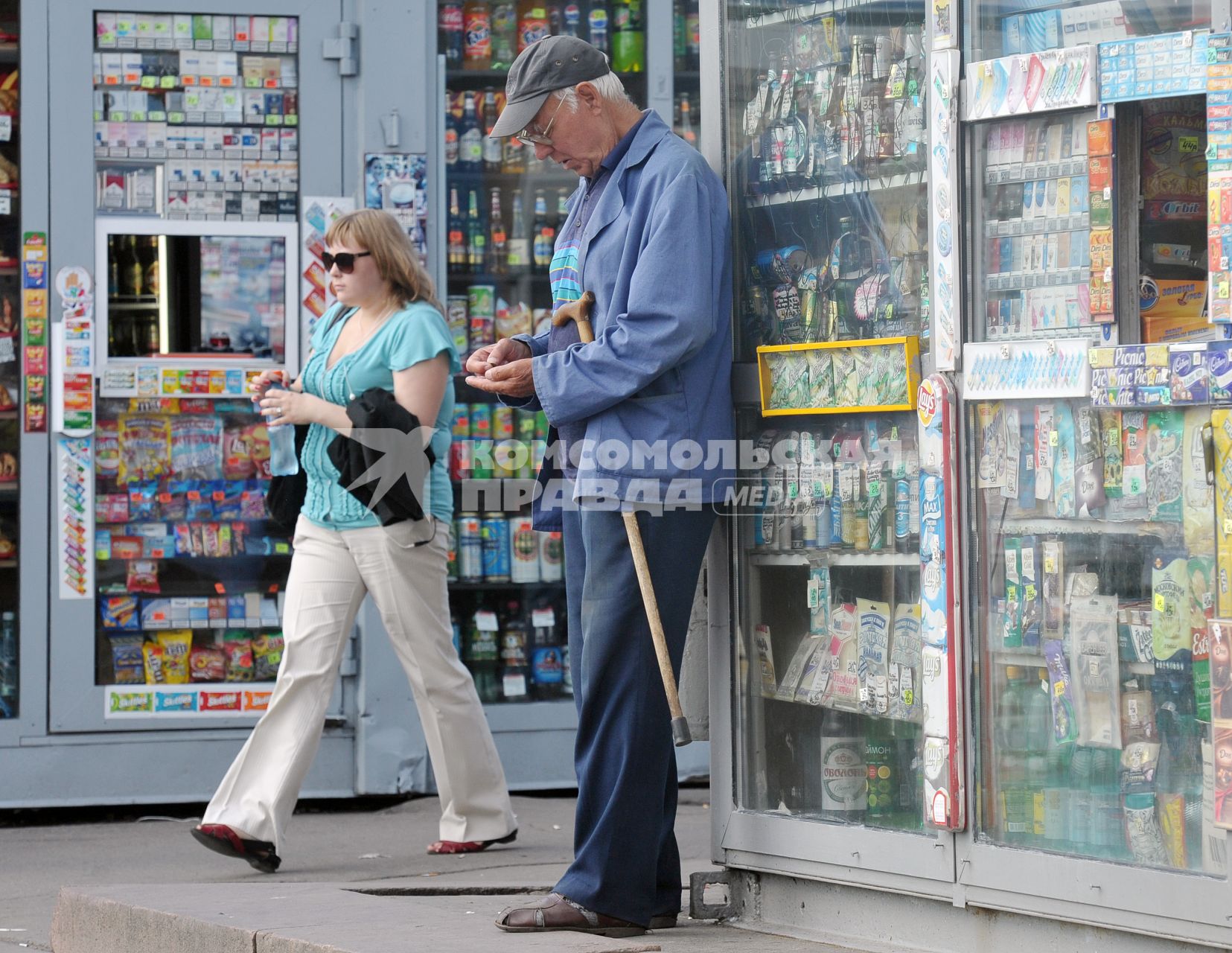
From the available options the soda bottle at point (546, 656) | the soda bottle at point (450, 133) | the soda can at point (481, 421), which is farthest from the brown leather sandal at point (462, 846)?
the soda bottle at point (450, 133)

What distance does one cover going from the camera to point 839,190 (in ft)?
13.6

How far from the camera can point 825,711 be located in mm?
4219

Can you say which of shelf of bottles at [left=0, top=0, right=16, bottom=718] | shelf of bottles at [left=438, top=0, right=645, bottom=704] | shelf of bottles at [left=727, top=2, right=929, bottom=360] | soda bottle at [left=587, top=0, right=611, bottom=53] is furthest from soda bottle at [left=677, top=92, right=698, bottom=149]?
shelf of bottles at [left=727, top=2, right=929, bottom=360]

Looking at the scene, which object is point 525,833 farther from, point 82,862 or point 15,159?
point 15,159

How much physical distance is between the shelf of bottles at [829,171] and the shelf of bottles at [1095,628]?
1.33 ft

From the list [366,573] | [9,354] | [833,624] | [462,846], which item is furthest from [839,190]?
[9,354]

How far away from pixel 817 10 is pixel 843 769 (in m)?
1.74

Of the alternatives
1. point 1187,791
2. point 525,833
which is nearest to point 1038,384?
point 1187,791

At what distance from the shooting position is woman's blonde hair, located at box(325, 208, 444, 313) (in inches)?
223

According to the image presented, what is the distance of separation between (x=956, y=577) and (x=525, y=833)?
281 cm

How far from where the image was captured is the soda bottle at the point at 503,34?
7.13 meters

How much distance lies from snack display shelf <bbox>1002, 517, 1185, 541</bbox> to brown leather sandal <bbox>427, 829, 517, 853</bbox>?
8.38 ft

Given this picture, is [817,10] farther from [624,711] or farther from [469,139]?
[469,139]

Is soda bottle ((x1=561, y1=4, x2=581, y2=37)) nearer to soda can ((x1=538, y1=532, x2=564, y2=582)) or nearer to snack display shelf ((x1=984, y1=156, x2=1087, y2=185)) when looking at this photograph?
soda can ((x1=538, y1=532, x2=564, y2=582))
